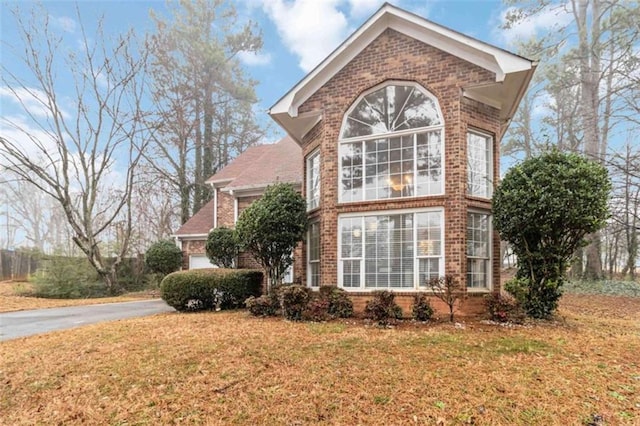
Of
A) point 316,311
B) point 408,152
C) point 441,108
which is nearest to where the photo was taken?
point 316,311

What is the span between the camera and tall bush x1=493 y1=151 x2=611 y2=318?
23.5ft

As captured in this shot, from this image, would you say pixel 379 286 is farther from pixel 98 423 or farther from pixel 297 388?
pixel 98 423

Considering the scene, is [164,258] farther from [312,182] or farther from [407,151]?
[407,151]

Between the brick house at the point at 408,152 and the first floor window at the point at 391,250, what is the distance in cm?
3

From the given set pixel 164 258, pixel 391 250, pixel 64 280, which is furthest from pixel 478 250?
pixel 64 280

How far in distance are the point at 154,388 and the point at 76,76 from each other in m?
18.7

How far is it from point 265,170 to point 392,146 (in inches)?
291

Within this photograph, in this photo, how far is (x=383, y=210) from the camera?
30.4 feet

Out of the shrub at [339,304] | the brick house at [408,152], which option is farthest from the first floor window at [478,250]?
the shrub at [339,304]

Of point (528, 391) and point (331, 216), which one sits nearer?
point (528, 391)

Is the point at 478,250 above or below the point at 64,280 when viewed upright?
above

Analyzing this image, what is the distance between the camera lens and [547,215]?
7316 mm

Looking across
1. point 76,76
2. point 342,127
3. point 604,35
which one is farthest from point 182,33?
point 604,35

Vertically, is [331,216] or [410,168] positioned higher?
[410,168]
